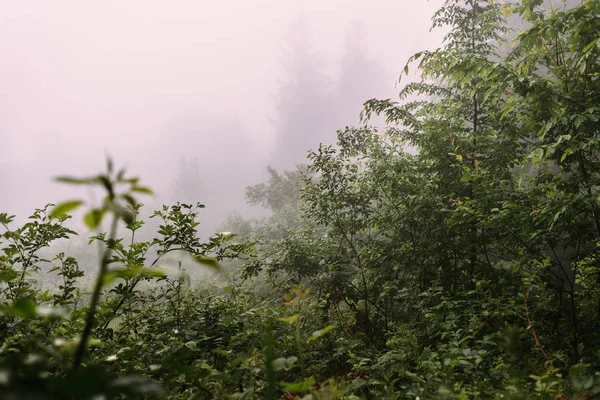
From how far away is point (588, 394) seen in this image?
1078 millimetres

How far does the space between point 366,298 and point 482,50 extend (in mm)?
5262

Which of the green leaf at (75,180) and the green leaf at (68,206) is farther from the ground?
the green leaf at (75,180)

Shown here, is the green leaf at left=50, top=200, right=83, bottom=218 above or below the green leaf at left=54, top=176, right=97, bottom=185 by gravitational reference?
below

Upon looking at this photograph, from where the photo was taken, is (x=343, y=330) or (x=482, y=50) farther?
(x=482, y=50)

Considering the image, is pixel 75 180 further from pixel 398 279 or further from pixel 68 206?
pixel 398 279

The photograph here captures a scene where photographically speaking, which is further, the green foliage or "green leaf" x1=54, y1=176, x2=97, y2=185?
the green foliage

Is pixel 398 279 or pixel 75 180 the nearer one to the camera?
pixel 75 180

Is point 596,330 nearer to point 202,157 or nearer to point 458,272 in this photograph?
point 458,272

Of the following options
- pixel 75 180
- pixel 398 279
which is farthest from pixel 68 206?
pixel 398 279

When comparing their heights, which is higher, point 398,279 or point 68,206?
point 398,279

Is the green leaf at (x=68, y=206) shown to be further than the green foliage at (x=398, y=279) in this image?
No

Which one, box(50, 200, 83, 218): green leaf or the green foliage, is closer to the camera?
box(50, 200, 83, 218): green leaf

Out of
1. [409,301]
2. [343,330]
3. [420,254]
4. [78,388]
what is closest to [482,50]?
[420,254]

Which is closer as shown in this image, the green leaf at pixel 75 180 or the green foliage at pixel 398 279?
the green leaf at pixel 75 180
